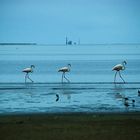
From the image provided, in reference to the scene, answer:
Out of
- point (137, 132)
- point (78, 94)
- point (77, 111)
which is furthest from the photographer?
point (78, 94)

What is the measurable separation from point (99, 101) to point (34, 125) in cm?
755

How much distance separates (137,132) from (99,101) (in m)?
8.77

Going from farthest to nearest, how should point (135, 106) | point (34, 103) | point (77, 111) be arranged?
point (34, 103) < point (135, 106) < point (77, 111)

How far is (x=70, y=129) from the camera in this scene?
11164 mm

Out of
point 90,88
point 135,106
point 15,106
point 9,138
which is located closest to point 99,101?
point 135,106

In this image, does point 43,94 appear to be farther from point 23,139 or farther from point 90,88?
point 23,139

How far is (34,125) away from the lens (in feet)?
39.6

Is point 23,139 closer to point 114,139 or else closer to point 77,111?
point 114,139

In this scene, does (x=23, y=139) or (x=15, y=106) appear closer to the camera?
(x=23, y=139)

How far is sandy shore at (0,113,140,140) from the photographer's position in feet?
33.2

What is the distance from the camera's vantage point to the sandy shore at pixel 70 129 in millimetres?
10125

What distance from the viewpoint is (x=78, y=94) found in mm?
22516

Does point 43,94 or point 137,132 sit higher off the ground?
point 43,94

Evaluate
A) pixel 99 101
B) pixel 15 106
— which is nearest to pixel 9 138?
pixel 15 106
